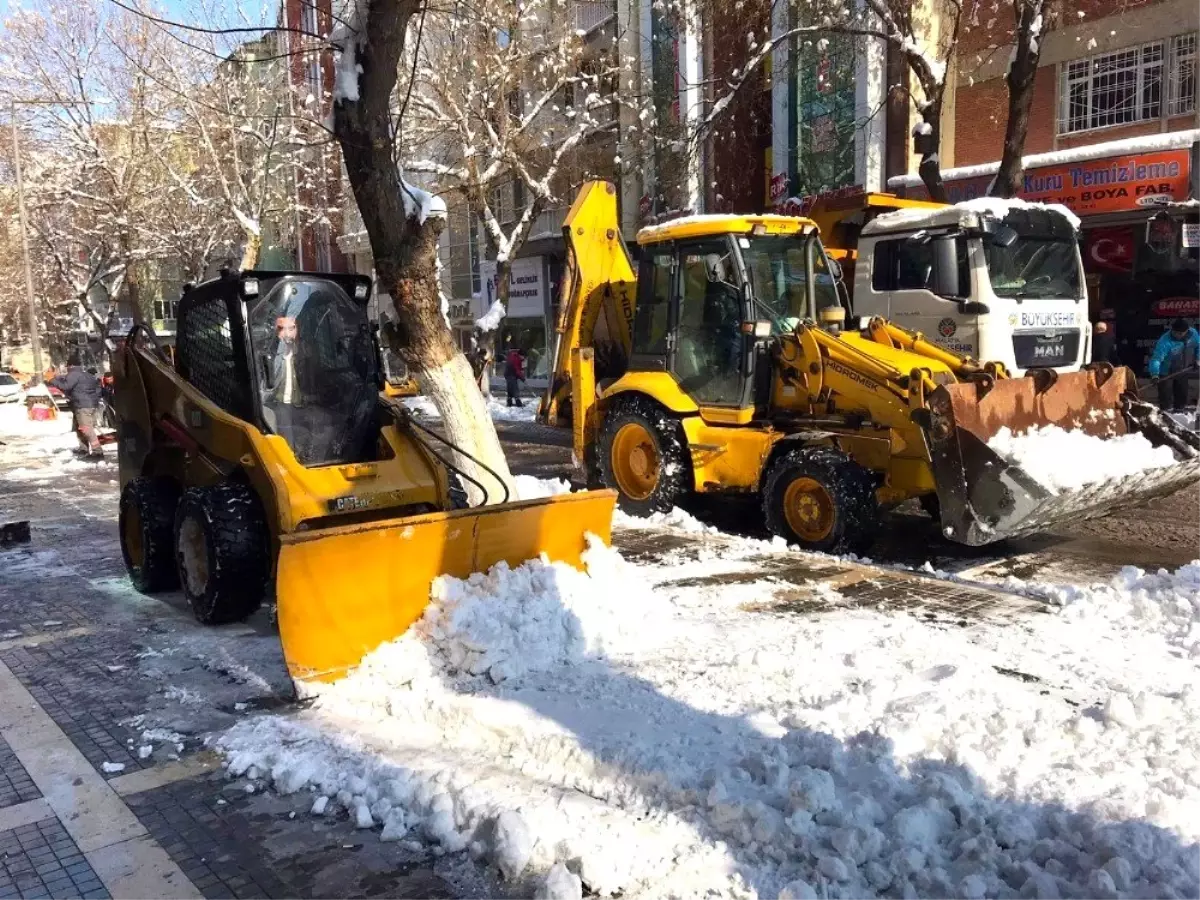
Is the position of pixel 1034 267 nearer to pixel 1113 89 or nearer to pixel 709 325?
pixel 709 325

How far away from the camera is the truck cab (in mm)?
8578

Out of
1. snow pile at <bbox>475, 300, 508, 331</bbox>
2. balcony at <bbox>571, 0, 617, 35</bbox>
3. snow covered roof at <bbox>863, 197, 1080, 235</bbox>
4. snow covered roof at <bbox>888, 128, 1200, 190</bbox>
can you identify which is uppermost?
balcony at <bbox>571, 0, 617, 35</bbox>

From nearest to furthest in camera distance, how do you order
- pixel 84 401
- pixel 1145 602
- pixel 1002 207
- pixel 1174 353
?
pixel 1145 602
pixel 1002 207
pixel 1174 353
pixel 84 401

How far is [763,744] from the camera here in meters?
4.04

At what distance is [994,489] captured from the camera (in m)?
6.64

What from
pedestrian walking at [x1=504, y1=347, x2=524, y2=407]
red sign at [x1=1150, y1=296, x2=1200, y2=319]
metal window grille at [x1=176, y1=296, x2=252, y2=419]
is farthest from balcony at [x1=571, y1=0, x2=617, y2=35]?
metal window grille at [x1=176, y1=296, x2=252, y2=419]

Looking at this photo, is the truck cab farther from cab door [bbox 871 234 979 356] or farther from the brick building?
the brick building

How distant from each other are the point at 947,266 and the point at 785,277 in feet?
4.56

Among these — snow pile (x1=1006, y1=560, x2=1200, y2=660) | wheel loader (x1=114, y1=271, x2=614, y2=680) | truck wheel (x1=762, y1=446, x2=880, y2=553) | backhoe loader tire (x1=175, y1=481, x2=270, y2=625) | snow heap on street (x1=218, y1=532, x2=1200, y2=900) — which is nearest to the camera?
snow heap on street (x1=218, y1=532, x2=1200, y2=900)

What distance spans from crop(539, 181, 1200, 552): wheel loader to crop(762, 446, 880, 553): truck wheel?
0.04ft

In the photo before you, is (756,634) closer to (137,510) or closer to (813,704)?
(813,704)

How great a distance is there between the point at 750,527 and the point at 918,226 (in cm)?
319

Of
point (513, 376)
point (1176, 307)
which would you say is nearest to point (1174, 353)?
point (1176, 307)

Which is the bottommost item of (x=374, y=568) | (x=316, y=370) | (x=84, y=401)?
(x=374, y=568)
